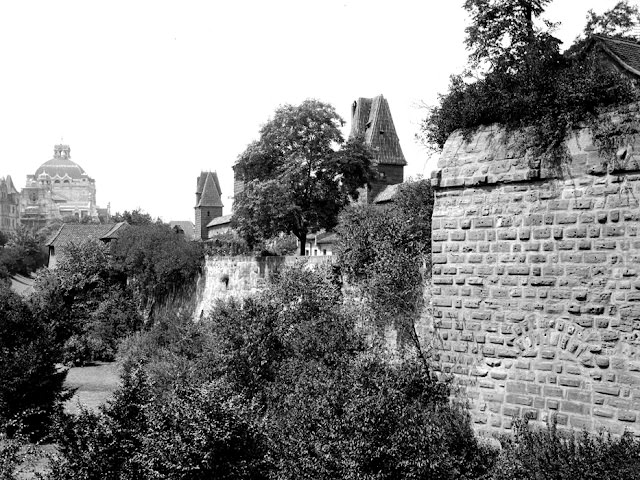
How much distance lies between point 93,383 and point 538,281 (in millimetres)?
18486

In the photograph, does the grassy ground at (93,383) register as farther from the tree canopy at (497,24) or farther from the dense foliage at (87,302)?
the tree canopy at (497,24)

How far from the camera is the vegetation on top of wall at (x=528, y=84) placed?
25.3 feet

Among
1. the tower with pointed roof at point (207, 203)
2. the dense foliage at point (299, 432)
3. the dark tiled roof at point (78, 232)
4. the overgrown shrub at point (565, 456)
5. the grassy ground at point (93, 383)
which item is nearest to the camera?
the overgrown shrub at point (565, 456)

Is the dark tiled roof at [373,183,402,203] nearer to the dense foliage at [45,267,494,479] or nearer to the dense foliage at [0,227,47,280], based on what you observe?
the dense foliage at [45,267,494,479]

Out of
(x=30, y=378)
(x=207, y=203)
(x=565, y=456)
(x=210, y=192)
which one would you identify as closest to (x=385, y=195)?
(x=30, y=378)

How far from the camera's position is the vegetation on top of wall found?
773 cm

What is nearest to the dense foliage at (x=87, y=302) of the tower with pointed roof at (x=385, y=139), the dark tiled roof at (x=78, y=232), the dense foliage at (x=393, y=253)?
the dark tiled roof at (x=78, y=232)

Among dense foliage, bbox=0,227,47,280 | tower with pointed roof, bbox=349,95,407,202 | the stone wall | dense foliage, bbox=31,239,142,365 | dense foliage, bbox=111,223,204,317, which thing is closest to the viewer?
the stone wall

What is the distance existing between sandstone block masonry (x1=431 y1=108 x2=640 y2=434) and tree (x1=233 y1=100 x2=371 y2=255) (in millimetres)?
13800

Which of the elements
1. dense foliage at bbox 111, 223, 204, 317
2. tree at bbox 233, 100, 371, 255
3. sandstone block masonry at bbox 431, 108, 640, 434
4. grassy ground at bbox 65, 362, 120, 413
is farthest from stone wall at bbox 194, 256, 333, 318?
sandstone block masonry at bbox 431, 108, 640, 434

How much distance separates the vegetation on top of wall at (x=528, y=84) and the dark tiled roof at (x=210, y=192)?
70290 millimetres

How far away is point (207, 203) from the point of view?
7881cm

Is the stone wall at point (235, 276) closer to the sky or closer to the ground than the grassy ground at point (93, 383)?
closer to the sky

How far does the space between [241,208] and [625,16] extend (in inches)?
539
